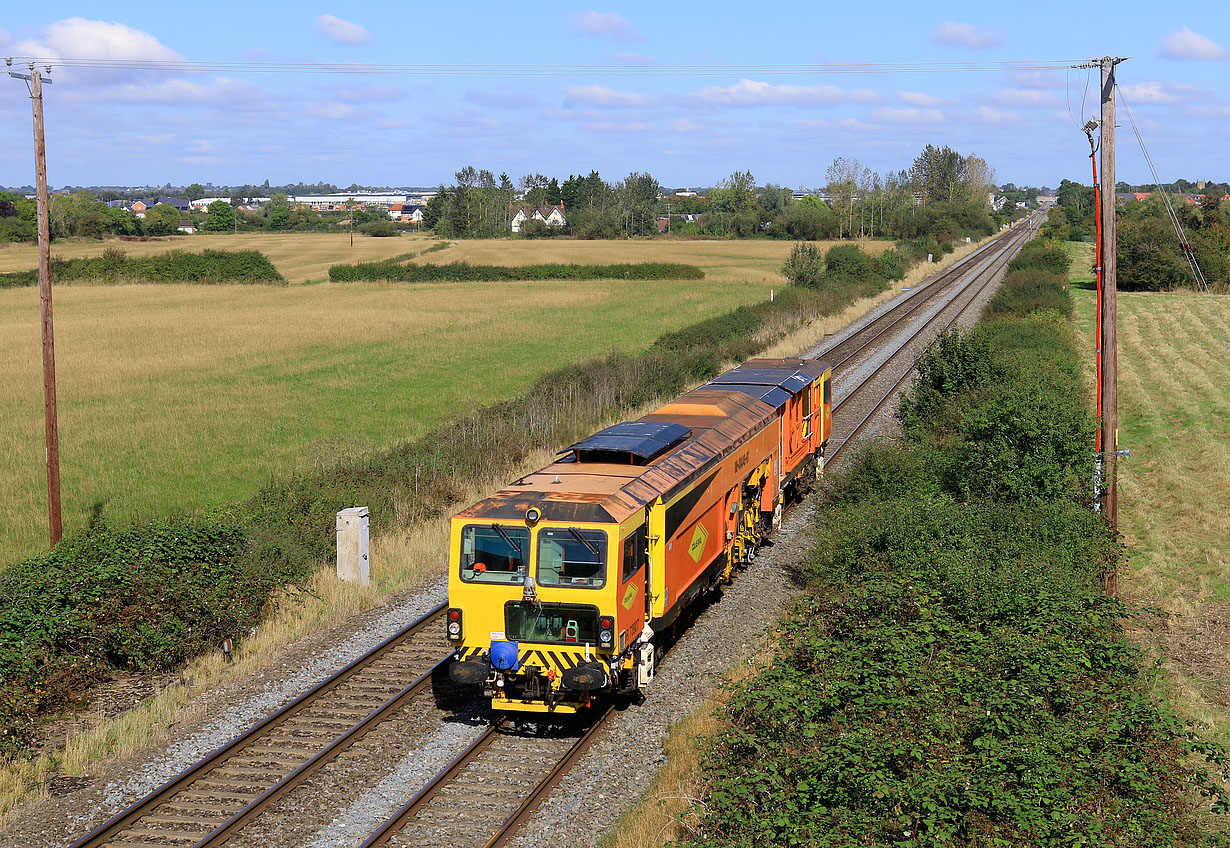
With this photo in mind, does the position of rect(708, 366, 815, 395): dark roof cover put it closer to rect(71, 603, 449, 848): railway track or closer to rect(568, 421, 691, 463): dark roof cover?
rect(568, 421, 691, 463): dark roof cover

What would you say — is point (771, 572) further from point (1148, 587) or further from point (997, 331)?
point (997, 331)

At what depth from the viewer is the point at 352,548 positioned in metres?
17.3

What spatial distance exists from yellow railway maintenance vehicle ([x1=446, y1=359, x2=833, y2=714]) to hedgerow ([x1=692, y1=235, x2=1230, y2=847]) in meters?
1.57

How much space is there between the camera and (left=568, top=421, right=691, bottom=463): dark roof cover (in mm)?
13672

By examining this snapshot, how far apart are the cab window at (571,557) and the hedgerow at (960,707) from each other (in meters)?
2.01

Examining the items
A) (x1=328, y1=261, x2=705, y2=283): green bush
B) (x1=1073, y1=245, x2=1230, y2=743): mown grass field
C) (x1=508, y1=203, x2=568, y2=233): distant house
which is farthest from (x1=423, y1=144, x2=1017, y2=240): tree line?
(x1=1073, y1=245, x2=1230, y2=743): mown grass field

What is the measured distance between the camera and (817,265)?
65.2 meters

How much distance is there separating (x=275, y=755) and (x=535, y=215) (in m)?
167

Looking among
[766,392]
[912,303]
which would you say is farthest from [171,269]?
[766,392]

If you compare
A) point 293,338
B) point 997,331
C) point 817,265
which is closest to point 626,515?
point 997,331

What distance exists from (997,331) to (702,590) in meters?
21.7

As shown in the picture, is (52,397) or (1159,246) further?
(1159,246)

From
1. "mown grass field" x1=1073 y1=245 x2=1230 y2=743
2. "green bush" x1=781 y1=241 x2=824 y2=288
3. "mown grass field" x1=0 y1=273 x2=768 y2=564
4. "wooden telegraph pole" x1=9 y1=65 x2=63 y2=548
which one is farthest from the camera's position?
"green bush" x1=781 y1=241 x2=824 y2=288

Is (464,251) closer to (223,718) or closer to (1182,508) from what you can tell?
(1182,508)
